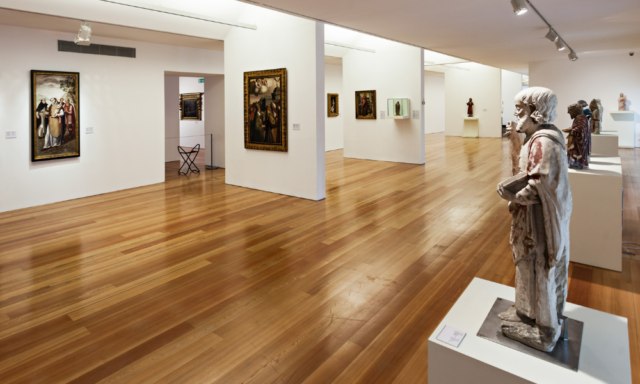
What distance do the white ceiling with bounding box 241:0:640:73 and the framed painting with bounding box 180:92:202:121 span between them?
43.4 ft

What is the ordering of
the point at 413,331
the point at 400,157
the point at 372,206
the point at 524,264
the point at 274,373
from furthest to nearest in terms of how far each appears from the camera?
the point at 400,157 → the point at 372,206 → the point at 413,331 → the point at 274,373 → the point at 524,264

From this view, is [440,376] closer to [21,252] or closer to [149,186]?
[21,252]

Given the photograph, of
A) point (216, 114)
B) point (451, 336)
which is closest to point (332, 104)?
point (216, 114)

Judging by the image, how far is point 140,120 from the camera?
1110 centimetres

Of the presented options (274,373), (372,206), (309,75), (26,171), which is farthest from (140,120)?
(274,373)

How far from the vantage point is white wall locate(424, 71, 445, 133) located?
2983 cm

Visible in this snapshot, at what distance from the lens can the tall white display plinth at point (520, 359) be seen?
216 centimetres

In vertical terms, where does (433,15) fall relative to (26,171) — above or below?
above

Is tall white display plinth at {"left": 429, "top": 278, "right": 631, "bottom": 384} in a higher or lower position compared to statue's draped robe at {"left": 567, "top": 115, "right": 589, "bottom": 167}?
lower

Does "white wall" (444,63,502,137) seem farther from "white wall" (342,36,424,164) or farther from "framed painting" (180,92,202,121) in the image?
"framed painting" (180,92,202,121)

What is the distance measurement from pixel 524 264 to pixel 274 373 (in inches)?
79.4

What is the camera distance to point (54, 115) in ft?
30.4

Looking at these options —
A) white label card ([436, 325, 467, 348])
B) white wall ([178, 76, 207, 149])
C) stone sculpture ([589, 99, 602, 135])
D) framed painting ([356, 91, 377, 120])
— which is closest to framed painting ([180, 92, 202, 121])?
white wall ([178, 76, 207, 149])

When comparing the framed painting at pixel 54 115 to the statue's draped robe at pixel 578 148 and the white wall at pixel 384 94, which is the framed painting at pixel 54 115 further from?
the statue's draped robe at pixel 578 148
